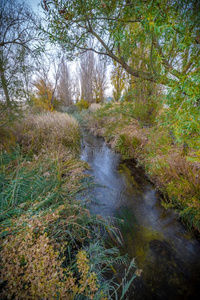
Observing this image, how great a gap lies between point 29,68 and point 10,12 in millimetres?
1175

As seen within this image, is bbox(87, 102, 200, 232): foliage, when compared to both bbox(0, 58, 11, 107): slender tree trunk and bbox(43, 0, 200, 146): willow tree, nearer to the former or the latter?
bbox(43, 0, 200, 146): willow tree

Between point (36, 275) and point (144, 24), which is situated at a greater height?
point (144, 24)

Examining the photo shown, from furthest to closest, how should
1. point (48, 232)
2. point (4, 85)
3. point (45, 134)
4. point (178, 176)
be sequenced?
point (45, 134)
point (4, 85)
point (178, 176)
point (48, 232)

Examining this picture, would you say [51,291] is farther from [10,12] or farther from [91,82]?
[91,82]

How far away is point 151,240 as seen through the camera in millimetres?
2020

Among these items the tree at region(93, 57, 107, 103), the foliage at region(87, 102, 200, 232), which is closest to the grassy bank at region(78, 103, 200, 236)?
the foliage at region(87, 102, 200, 232)

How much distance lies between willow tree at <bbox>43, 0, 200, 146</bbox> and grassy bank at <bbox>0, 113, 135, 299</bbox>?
1580mm

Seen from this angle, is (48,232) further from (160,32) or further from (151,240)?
(160,32)

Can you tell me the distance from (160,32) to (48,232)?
228cm

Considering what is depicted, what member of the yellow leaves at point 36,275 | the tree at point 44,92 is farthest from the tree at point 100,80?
the yellow leaves at point 36,275

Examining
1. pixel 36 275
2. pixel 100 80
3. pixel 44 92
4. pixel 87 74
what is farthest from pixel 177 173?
pixel 87 74

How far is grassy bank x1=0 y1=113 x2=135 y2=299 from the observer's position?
3.00 ft

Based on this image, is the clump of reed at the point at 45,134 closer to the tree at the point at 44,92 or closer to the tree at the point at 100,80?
the tree at the point at 44,92

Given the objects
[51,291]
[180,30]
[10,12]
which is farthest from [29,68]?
[51,291]
